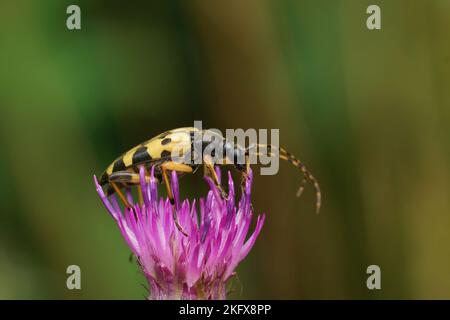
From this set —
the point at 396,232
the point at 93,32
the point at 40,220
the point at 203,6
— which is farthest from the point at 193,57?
the point at 396,232

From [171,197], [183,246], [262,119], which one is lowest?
[183,246]

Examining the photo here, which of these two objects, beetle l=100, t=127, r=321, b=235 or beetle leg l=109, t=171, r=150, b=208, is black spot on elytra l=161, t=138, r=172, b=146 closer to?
beetle l=100, t=127, r=321, b=235

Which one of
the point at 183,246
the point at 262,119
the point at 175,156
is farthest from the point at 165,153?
the point at 262,119

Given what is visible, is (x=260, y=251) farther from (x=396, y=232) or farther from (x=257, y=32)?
(x=257, y=32)

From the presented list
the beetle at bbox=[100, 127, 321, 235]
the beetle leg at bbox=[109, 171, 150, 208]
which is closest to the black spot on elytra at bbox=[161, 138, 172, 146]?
the beetle at bbox=[100, 127, 321, 235]

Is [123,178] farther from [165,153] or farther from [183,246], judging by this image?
[183,246]
